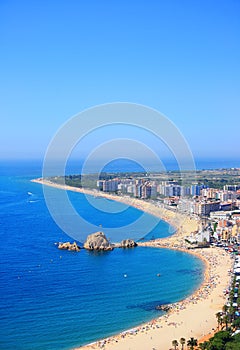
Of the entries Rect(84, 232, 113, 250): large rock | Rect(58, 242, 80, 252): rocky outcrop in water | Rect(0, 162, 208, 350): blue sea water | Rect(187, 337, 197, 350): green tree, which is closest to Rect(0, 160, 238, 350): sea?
Rect(0, 162, 208, 350): blue sea water

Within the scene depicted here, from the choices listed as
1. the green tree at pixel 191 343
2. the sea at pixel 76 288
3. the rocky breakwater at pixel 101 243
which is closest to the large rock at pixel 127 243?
the rocky breakwater at pixel 101 243

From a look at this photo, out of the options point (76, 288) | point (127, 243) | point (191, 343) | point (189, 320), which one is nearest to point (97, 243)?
point (127, 243)

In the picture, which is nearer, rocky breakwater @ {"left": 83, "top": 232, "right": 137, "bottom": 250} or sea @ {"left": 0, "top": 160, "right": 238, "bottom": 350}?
sea @ {"left": 0, "top": 160, "right": 238, "bottom": 350}

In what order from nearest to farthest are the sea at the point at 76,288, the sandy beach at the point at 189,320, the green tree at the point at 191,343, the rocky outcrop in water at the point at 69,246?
the green tree at the point at 191,343
the sandy beach at the point at 189,320
the sea at the point at 76,288
the rocky outcrop in water at the point at 69,246

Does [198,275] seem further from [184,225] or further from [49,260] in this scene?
[184,225]

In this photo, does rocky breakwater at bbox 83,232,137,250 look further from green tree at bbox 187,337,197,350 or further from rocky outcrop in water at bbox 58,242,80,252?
green tree at bbox 187,337,197,350

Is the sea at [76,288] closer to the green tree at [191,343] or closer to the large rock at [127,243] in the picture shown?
the large rock at [127,243]

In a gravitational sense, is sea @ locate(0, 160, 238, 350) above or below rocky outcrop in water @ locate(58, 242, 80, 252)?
below

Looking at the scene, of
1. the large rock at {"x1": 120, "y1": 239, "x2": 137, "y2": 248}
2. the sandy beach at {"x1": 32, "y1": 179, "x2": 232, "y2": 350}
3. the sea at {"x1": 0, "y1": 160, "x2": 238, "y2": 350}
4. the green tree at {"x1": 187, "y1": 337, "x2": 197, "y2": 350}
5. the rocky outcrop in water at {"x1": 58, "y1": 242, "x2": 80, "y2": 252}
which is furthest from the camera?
the large rock at {"x1": 120, "y1": 239, "x2": 137, "y2": 248}

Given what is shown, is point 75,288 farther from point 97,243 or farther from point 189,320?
point 97,243

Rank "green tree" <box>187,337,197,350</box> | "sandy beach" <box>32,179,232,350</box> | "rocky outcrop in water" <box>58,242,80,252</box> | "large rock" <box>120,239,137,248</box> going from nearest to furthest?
1. "green tree" <box>187,337,197,350</box>
2. "sandy beach" <box>32,179,232,350</box>
3. "rocky outcrop in water" <box>58,242,80,252</box>
4. "large rock" <box>120,239,137,248</box>
